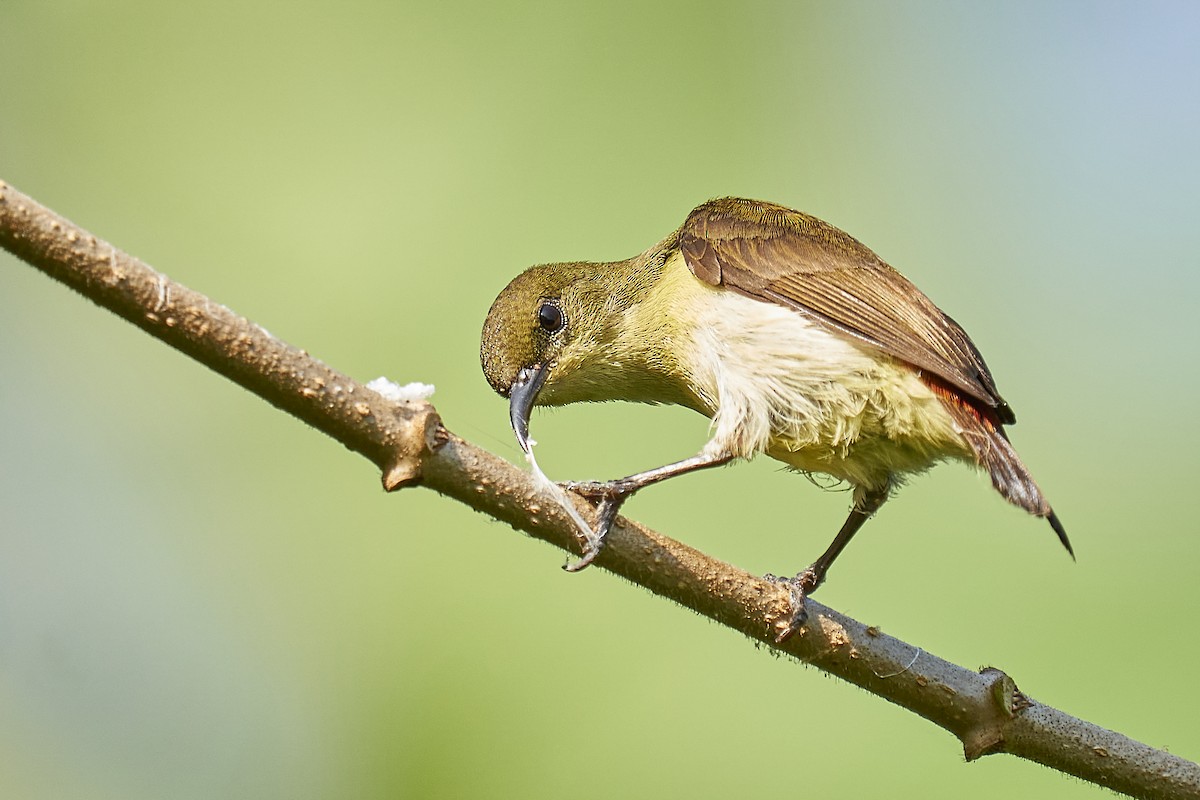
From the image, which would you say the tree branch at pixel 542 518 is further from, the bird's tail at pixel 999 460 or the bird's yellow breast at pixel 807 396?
the bird's yellow breast at pixel 807 396

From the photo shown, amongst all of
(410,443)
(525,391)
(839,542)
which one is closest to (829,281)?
(839,542)

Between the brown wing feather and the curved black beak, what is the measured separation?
619mm

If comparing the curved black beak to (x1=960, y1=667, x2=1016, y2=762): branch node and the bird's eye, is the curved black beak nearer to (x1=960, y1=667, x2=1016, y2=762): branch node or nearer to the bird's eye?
the bird's eye

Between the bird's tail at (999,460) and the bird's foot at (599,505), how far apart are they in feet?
3.05

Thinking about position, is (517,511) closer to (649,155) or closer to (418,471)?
(418,471)

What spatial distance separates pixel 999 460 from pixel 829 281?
88 centimetres

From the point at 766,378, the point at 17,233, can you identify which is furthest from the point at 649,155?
the point at 17,233

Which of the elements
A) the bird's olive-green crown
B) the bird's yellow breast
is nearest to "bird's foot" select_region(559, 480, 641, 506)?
the bird's yellow breast

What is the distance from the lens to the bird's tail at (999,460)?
2781 millimetres

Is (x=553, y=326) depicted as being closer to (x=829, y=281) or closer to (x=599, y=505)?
(x=829, y=281)

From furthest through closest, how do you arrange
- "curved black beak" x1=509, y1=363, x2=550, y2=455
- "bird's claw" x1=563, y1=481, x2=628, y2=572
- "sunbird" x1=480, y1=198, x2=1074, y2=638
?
"curved black beak" x1=509, y1=363, x2=550, y2=455 < "sunbird" x1=480, y1=198, x2=1074, y2=638 < "bird's claw" x1=563, y1=481, x2=628, y2=572

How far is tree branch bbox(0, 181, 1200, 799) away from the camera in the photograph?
1878 mm

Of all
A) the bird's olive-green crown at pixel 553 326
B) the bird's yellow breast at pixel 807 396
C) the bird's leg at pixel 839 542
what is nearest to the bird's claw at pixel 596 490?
the bird's yellow breast at pixel 807 396

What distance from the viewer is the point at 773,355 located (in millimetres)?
3381
